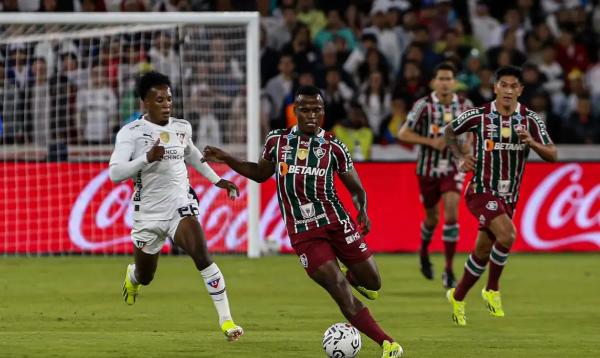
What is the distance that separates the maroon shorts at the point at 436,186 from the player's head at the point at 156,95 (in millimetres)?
5241

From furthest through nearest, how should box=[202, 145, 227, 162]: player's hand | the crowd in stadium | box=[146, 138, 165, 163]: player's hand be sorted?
the crowd in stadium → box=[146, 138, 165, 163]: player's hand → box=[202, 145, 227, 162]: player's hand

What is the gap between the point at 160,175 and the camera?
996 cm

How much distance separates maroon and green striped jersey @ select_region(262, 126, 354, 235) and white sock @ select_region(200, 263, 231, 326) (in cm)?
106

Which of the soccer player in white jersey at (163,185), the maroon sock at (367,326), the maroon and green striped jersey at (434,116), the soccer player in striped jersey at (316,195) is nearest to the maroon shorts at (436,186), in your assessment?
the maroon and green striped jersey at (434,116)

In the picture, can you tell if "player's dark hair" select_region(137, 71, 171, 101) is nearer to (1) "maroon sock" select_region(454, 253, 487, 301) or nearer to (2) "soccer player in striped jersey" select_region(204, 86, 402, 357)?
(2) "soccer player in striped jersey" select_region(204, 86, 402, 357)

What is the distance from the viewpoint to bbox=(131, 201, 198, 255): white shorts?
9.98m

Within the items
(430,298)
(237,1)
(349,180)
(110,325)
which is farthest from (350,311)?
(237,1)

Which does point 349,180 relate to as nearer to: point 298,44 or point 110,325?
point 110,325

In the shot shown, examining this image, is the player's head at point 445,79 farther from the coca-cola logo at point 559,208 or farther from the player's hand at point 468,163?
the coca-cola logo at point 559,208

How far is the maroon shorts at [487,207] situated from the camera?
36.5 ft

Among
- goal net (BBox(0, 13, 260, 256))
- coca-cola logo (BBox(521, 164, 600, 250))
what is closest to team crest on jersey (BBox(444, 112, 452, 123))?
goal net (BBox(0, 13, 260, 256))

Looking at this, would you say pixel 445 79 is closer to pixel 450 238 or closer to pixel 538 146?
pixel 450 238

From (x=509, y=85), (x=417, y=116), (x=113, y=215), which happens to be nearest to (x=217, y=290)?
(x=509, y=85)

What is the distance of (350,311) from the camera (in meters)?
8.45
